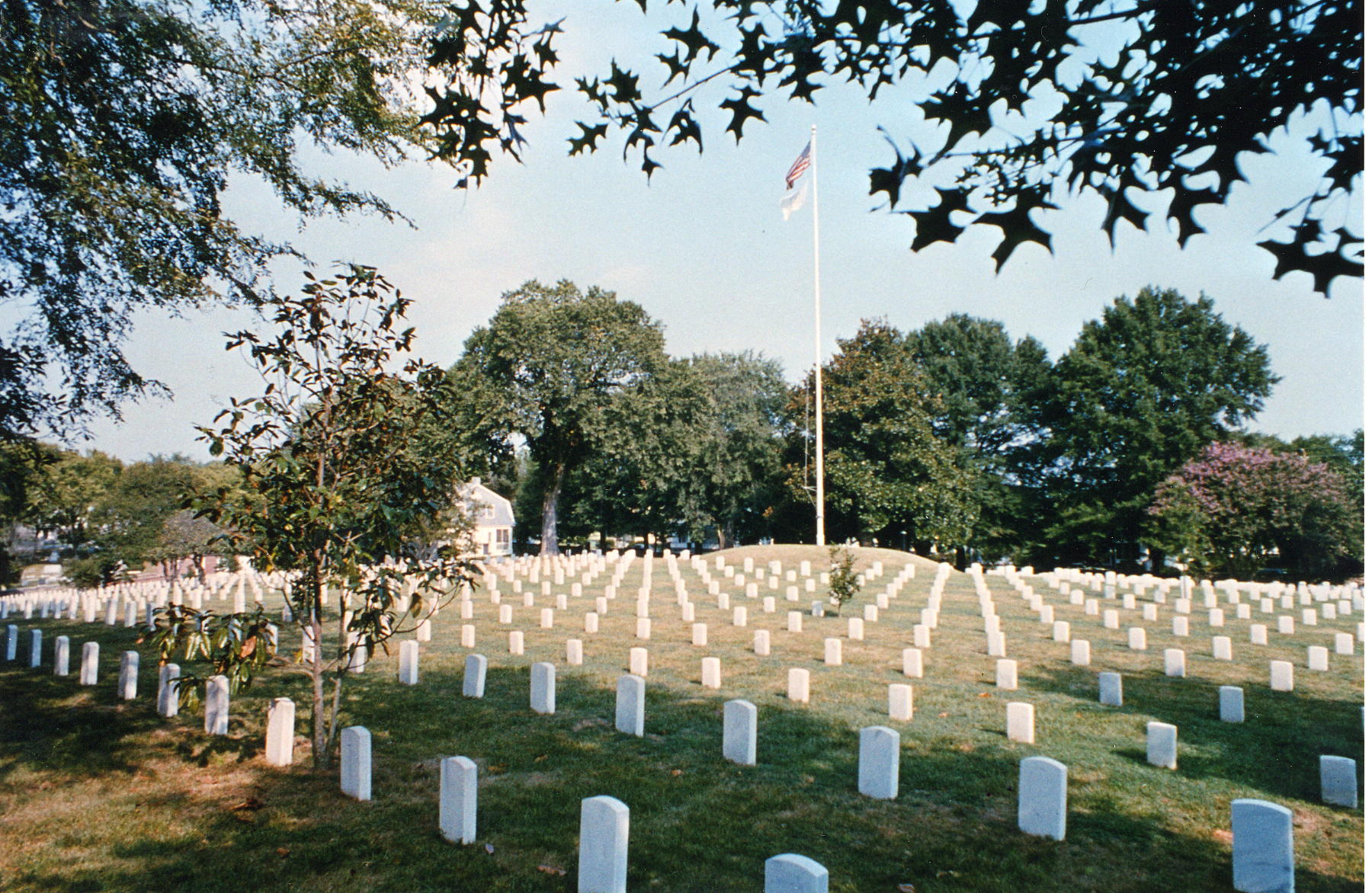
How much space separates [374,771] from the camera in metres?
6.09

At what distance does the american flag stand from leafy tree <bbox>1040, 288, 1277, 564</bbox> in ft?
44.2

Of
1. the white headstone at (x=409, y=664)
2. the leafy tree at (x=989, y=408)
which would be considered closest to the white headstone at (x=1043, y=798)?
the white headstone at (x=409, y=664)

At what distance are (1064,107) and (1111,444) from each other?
1258 inches

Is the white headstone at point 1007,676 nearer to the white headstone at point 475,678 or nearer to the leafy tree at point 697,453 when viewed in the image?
the white headstone at point 475,678

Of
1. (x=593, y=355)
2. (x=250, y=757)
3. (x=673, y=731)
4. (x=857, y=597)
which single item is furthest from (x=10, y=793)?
(x=593, y=355)

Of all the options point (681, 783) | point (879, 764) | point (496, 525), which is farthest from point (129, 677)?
point (496, 525)

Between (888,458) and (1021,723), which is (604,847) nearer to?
(1021,723)

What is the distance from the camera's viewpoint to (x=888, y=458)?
36.6 meters

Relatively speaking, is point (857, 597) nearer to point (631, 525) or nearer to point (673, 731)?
point (673, 731)

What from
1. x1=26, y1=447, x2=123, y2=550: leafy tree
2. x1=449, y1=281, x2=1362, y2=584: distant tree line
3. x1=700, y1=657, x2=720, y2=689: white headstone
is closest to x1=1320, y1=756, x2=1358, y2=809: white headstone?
x1=700, y1=657, x2=720, y2=689: white headstone

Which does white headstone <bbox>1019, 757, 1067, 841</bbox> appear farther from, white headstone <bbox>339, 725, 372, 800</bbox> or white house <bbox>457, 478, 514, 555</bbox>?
white house <bbox>457, 478, 514, 555</bbox>

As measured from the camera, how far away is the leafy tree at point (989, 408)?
3900cm

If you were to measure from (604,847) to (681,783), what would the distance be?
2.00m

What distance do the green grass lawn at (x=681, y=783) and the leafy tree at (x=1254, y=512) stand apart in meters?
9.36
